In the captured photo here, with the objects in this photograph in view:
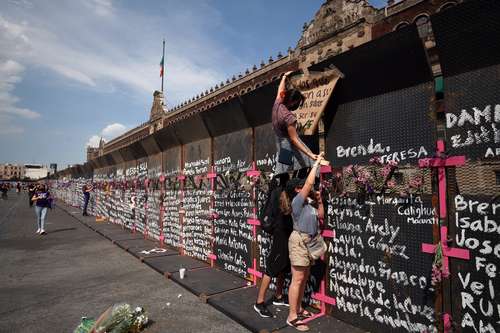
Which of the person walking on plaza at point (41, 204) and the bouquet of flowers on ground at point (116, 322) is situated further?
the person walking on plaza at point (41, 204)

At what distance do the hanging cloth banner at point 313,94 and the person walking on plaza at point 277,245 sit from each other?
0.96 metres

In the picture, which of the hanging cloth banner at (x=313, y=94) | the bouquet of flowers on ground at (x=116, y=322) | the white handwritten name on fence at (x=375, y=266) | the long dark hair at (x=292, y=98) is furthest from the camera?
the long dark hair at (x=292, y=98)

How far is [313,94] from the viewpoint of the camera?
407 cm

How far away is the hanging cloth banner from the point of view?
12.6ft

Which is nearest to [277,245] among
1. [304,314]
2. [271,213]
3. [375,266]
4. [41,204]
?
[271,213]

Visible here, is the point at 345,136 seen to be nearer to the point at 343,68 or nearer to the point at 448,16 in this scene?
the point at 343,68

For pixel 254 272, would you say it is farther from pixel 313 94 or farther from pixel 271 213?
pixel 313 94

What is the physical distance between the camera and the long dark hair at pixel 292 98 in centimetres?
397

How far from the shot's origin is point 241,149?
18.8ft

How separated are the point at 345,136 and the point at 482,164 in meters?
1.47

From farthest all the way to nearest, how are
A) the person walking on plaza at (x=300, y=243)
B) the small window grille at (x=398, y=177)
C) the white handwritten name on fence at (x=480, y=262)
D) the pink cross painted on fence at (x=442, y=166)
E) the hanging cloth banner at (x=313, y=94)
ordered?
the hanging cloth banner at (x=313, y=94)
the person walking on plaza at (x=300, y=243)
the small window grille at (x=398, y=177)
the pink cross painted on fence at (x=442, y=166)
the white handwritten name on fence at (x=480, y=262)

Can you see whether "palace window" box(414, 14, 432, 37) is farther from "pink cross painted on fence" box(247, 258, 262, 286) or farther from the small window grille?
"pink cross painted on fence" box(247, 258, 262, 286)

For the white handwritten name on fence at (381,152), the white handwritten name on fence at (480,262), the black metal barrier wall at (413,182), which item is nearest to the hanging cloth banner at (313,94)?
the black metal barrier wall at (413,182)

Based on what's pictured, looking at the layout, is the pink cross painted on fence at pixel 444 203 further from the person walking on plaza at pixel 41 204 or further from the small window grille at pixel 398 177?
the person walking on plaza at pixel 41 204
